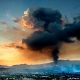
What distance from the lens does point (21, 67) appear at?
6.02 metres

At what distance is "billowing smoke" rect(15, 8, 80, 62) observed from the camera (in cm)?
608

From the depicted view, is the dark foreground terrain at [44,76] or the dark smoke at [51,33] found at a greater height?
the dark smoke at [51,33]

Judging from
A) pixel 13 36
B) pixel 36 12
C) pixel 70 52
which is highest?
pixel 36 12

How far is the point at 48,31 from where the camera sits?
241 inches

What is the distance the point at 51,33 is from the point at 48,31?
0.25 ft

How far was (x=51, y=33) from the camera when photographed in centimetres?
612

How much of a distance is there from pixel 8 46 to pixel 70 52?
1.32 meters

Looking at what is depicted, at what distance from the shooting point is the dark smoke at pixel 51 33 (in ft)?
19.9

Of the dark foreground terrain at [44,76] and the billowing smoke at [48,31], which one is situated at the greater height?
the billowing smoke at [48,31]

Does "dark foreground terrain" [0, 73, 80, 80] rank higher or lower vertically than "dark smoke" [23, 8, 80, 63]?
lower

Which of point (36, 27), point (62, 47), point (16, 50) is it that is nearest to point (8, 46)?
point (16, 50)

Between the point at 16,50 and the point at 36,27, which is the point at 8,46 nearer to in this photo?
the point at 16,50

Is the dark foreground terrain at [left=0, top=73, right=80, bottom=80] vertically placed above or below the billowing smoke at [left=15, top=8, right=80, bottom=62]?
below

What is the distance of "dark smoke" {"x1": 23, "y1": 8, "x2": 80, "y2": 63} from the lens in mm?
6074
